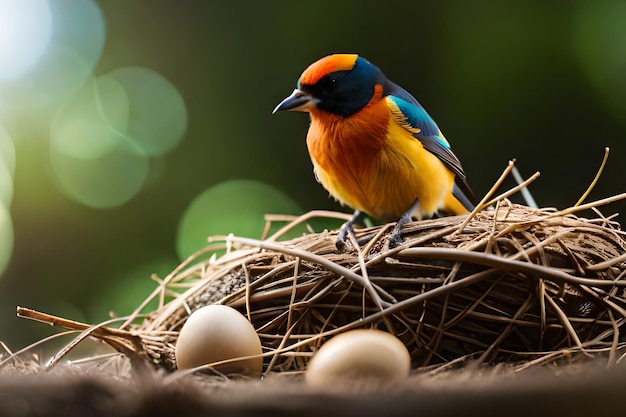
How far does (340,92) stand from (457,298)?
17.1 inches

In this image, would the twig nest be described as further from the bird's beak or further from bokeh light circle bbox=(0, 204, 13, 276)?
bokeh light circle bbox=(0, 204, 13, 276)

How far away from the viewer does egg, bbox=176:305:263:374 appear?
28.7 inches

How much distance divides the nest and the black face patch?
0.97 ft

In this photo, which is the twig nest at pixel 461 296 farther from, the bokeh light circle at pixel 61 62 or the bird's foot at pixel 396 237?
the bokeh light circle at pixel 61 62

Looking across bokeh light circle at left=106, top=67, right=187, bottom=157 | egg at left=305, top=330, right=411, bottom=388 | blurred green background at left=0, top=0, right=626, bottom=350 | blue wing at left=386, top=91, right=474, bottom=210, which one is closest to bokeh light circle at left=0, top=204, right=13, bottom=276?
blurred green background at left=0, top=0, right=626, bottom=350

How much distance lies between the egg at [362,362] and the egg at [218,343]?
15 centimetres

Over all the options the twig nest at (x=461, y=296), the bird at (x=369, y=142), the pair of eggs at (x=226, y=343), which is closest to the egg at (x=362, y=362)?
the pair of eggs at (x=226, y=343)

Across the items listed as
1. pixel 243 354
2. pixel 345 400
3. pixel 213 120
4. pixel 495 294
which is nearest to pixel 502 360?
pixel 495 294

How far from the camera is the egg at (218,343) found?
0.73 meters

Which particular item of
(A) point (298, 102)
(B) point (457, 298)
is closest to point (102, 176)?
(A) point (298, 102)

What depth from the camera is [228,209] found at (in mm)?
1672

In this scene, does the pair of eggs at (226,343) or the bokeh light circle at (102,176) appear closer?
the pair of eggs at (226,343)

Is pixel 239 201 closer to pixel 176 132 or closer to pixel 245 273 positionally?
pixel 176 132

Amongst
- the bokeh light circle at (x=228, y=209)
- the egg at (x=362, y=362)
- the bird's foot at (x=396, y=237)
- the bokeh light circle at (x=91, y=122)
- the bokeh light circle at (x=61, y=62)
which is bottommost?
the bokeh light circle at (x=228, y=209)
